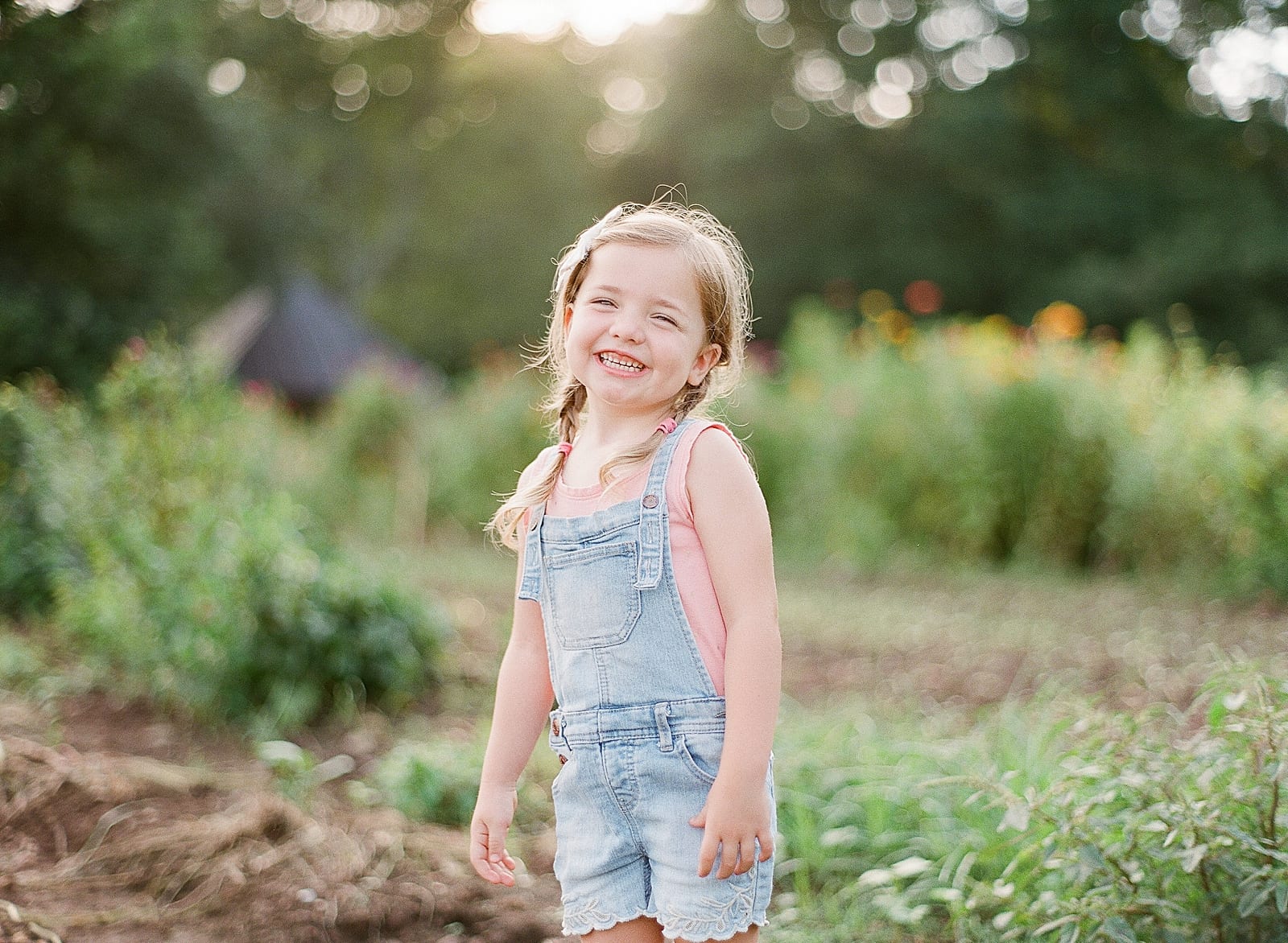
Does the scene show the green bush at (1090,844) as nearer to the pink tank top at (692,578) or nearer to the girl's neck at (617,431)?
the pink tank top at (692,578)

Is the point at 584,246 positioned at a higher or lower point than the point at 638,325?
higher

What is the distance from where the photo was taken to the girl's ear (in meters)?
1.72

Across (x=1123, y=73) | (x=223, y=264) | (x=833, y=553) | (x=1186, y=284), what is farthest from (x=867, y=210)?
(x=833, y=553)

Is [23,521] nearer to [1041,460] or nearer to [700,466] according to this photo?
[700,466]

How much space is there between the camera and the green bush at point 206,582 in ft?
12.8

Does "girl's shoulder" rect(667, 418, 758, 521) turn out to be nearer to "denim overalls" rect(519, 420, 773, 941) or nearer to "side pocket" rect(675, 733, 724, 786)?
"denim overalls" rect(519, 420, 773, 941)

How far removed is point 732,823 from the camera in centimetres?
148

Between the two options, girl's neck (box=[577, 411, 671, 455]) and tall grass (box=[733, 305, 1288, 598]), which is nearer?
girl's neck (box=[577, 411, 671, 455])

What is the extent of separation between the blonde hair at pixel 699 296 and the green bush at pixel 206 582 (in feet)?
7.59

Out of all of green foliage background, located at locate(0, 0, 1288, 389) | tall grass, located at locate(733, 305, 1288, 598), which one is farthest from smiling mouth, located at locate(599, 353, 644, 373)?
green foliage background, located at locate(0, 0, 1288, 389)

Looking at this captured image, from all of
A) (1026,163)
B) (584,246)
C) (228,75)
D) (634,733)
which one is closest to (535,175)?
(228,75)

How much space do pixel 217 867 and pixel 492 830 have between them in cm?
117

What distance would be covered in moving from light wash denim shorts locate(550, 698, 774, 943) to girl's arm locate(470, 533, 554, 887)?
133mm

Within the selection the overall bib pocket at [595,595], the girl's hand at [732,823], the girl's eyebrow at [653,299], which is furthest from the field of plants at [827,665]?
the girl's eyebrow at [653,299]
